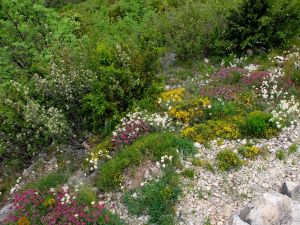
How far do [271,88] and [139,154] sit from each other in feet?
16.7

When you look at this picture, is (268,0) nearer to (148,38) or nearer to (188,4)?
(188,4)

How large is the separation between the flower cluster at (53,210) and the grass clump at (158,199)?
806 mm

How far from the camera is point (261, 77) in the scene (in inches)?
488

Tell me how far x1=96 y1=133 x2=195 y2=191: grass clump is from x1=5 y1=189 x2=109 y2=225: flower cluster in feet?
2.63

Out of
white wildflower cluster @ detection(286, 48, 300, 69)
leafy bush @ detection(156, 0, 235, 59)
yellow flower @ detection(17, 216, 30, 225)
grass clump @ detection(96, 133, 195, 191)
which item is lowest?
yellow flower @ detection(17, 216, 30, 225)

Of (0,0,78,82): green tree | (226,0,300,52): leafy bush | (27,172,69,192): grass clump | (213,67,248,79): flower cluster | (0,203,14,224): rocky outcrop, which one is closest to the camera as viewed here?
(27,172,69,192): grass clump

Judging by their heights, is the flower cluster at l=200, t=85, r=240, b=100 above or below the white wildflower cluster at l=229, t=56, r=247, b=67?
below

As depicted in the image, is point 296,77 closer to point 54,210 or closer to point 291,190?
point 291,190

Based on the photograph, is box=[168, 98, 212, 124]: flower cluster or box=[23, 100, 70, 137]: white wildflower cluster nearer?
box=[23, 100, 70, 137]: white wildflower cluster

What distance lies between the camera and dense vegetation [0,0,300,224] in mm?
10344

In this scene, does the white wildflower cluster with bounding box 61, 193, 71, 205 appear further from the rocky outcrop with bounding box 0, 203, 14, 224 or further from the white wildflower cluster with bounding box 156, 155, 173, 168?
the white wildflower cluster with bounding box 156, 155, 173, 168

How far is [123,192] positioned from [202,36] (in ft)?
25.4

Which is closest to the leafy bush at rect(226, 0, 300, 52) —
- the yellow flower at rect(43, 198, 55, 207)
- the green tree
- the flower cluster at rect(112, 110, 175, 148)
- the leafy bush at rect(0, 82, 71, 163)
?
the flower cluster at rect(112, 110, 175, 148)

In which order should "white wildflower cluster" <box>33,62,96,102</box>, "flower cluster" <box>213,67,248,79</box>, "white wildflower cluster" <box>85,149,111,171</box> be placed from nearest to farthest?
"white wildflower cluster" <box>85,149,111,171</box> < "white wildflower cluster" <box>33,62,96,102</box> < "flower cluster" <box>213,67,248,79</box>
